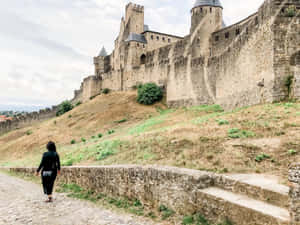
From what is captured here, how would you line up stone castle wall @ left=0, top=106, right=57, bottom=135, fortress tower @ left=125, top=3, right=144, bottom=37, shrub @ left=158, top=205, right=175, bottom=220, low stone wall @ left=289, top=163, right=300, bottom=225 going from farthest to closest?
stone castle wall @ left=0, top=106, right=57, bottom=135, fortress tower @ left=125, top=3, right=144, bottom=37, shrub @ left=158, top=205, right=175, bottom=220, low stone wall @ left=289, top=163, right=300, bottom=225

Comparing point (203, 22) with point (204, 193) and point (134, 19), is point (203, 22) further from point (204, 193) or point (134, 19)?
point (204, 193)

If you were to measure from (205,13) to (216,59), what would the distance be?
1079cm

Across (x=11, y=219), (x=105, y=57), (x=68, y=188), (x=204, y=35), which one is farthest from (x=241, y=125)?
(x=105, y=57)

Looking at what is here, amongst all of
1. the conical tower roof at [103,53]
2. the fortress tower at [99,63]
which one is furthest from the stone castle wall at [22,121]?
the conical tower roof at [103,53]

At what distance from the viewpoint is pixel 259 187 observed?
480cm

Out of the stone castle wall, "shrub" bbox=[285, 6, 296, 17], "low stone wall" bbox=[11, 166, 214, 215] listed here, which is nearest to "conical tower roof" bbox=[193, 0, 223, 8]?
"shrub" bbox=[285, 6, 296, 17]

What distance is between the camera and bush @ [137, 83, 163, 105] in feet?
108

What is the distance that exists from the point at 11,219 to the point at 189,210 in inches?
139

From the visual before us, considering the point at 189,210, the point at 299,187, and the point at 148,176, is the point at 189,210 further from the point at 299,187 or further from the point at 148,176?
the point at 299,187

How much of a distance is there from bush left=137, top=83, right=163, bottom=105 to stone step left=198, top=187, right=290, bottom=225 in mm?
27720

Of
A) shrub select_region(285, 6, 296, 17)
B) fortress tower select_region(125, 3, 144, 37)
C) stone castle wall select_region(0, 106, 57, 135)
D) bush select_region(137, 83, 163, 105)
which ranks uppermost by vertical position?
fortress tower select_region(125, 3, 144, 37)

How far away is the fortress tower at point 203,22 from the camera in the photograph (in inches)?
1296

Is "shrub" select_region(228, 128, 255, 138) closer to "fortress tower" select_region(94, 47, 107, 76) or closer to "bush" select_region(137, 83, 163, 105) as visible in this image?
"bush" select_region(137, 83, 163, 105)

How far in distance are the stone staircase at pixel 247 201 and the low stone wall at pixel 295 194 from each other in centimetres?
13
